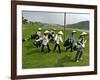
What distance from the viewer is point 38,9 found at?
79.1 inches

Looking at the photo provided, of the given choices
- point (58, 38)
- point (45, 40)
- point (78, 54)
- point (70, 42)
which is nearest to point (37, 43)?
point (45, 40)

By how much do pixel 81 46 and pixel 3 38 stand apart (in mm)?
769

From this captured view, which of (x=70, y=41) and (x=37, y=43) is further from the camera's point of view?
(x=70, y=41)

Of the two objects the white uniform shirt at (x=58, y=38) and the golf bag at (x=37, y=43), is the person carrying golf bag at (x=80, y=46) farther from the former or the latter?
the golf bag at (x=37, y=43)

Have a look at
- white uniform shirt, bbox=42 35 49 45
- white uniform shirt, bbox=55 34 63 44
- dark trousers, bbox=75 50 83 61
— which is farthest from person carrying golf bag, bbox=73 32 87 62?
white uniform shirt, bbox=42 35 49 45

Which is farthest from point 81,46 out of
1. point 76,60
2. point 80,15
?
point 80,15

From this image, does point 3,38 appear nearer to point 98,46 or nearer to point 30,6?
point 30,6

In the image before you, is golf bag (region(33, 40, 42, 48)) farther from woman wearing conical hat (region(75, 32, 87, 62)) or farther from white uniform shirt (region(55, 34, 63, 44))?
woman wearing conical hat (region(75, 32, 87, 62))

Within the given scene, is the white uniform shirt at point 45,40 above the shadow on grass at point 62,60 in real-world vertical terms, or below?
above

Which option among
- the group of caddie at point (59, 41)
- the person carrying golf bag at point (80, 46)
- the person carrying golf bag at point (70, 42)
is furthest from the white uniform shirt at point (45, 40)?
the person carrying golf bag at point (80, 46)

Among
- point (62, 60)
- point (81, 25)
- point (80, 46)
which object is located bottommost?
point (62, 60)

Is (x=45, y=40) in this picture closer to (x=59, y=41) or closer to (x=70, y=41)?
(x=59, y=41)

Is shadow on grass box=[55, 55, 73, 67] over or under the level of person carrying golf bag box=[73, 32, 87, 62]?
under

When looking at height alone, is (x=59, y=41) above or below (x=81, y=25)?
below
